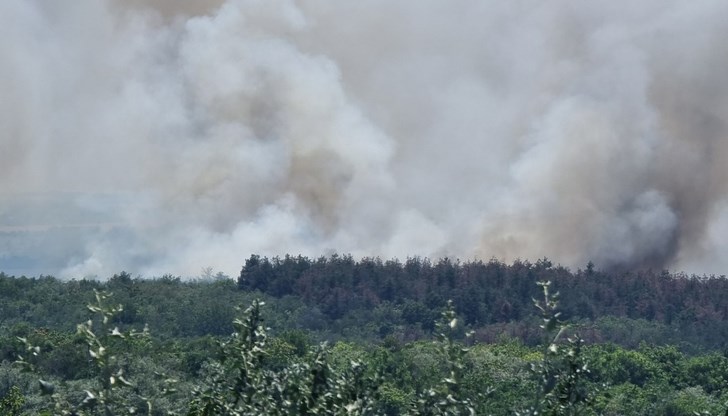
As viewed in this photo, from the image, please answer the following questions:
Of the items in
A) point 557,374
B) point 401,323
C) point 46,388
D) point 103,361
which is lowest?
point 46,388

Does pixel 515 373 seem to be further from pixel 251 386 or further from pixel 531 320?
pixel 251 386

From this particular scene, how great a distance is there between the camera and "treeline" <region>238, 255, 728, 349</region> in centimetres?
11619

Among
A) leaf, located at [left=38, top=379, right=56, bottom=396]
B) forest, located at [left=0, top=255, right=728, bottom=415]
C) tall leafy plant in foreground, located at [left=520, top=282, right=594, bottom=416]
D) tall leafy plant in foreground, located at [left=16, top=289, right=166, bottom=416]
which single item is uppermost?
forest, located at [left=0, top=255, right=728, bottom=415]

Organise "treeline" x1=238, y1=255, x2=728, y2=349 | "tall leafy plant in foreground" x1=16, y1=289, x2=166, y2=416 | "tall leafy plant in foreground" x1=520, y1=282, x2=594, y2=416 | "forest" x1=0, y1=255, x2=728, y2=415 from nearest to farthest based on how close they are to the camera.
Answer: "tall leafy plant in foreground" x1=16, y1=289, x2=166, y2=416, "tall leafy plant in foreground" x1=520, y1=282, x2=594, y2=416, "forest" x1=0, y1=255, x2=728, y2=415, "treeline" x1=238, y1=255, x2=728, y2=349

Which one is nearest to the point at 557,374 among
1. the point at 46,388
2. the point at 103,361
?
the point at 103,361

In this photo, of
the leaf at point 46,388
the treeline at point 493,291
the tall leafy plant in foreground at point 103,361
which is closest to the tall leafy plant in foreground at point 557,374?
the tall leafy plant in foreground at point 103,361

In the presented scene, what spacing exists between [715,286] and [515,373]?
4584 cm

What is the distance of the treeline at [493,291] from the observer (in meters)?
116

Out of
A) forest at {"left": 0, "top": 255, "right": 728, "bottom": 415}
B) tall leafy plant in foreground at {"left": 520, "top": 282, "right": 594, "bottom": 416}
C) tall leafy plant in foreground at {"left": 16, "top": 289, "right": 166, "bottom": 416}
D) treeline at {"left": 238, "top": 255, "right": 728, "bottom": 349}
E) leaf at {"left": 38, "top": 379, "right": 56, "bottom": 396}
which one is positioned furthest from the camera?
treeline at {"left": 238, "top": 255, "right": 728, "bottom": 349}

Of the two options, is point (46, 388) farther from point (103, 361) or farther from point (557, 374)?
point (557, 374)

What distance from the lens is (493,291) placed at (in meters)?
122

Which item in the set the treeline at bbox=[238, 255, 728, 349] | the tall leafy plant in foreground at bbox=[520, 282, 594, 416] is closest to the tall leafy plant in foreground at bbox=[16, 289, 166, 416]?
the tall leafy plant in foreground at bbox=[520, 282, 594, 416]

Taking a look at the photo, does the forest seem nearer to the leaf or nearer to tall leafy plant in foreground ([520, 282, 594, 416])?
tall leafy plant in foreground ([520, 282, 594, 416])

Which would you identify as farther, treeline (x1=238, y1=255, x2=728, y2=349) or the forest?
treeline (x1=238, y1=255, x2=728, y2=349)
